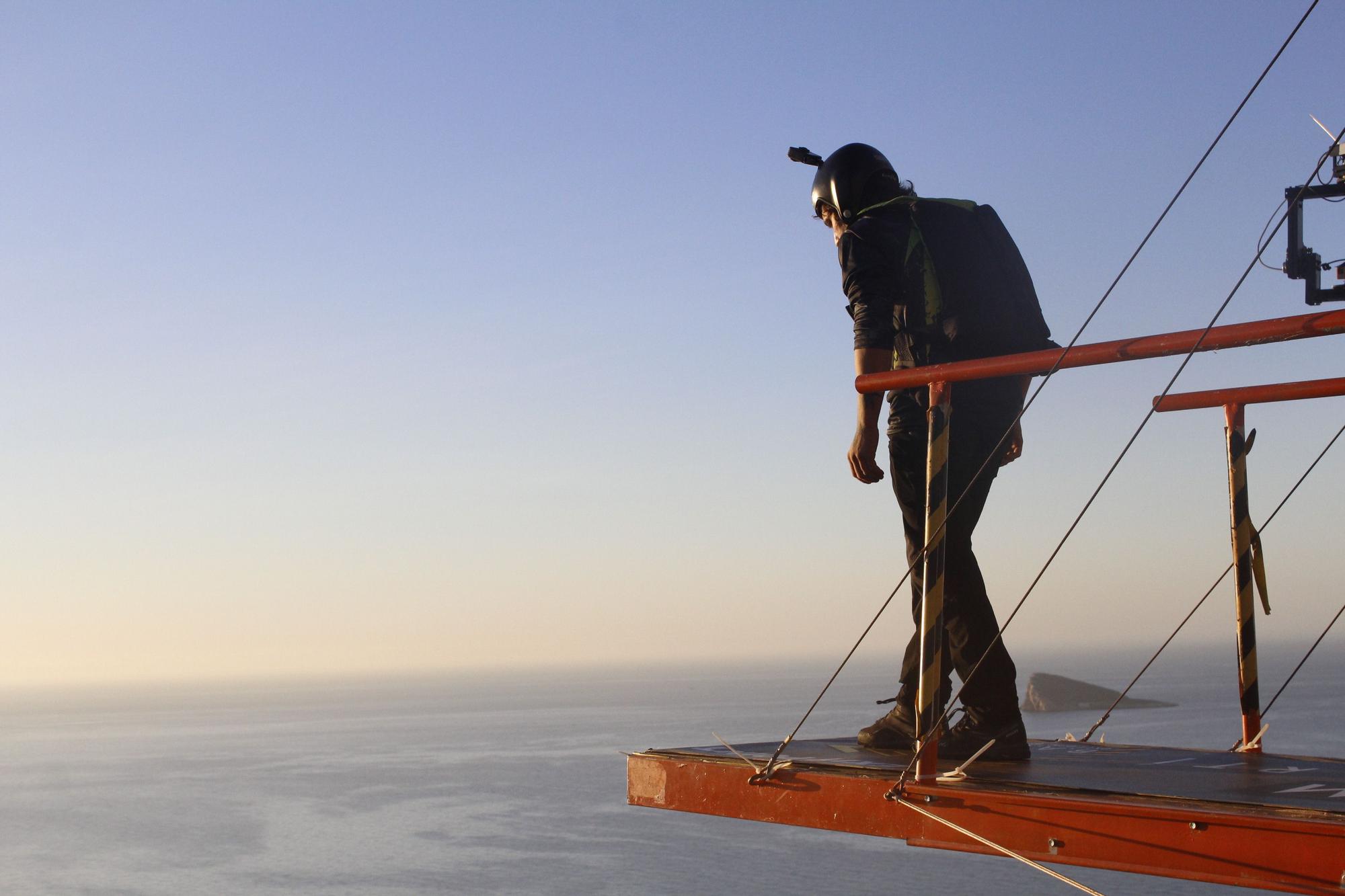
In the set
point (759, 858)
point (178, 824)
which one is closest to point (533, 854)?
point (759, 858)

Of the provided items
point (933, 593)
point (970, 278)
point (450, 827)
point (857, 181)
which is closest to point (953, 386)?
point (970, 278)

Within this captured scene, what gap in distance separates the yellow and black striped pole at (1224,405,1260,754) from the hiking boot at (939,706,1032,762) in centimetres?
110

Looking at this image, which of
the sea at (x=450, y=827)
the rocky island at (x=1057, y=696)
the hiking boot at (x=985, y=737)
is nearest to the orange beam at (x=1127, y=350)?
the hiking boot at (x=985, y=737)

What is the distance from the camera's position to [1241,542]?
5262mm

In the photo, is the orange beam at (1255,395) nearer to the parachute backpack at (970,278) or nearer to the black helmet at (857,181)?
the parachute backpack at (970,278)

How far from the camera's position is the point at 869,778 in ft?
13.6

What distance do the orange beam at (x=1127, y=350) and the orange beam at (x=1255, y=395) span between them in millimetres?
1093

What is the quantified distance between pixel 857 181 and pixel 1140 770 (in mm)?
2661

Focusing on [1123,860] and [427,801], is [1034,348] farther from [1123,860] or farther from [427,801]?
[427,801]

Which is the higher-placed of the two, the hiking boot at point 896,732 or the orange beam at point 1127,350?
the orange beam at point 1127,350

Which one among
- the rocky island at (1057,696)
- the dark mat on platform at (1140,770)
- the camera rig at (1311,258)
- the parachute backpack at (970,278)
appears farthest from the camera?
the rocky island at (1057,696)

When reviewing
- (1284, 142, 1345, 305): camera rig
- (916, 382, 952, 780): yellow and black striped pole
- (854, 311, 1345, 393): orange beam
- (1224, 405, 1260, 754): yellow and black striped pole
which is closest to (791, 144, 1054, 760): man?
(854, 311, 1345, 393): orange beam

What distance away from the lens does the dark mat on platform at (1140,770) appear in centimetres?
372

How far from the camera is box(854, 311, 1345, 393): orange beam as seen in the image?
3.26 metres
